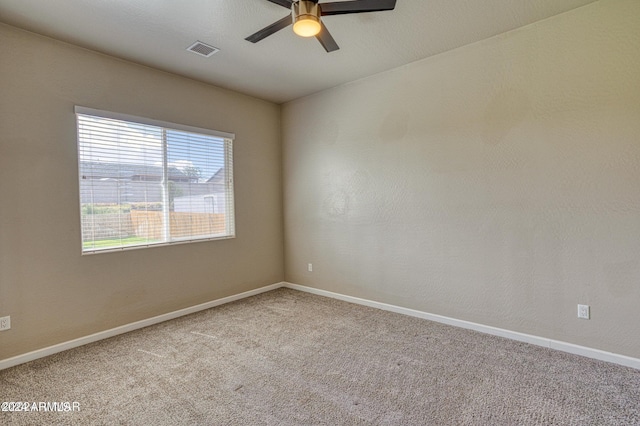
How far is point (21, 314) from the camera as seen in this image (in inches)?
103

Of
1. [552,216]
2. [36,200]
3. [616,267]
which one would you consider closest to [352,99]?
[552,216]

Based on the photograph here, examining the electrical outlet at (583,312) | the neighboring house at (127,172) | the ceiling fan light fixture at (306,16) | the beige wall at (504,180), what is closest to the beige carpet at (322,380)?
the electrical outlet at (583,312)

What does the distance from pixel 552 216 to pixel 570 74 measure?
45.9 inches

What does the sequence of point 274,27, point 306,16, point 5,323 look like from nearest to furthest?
point 306,16 → point 274,27 → point 5,323

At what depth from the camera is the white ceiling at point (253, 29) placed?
2377 mm

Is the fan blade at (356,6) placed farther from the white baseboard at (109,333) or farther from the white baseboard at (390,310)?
the white baseboard at (109,333)

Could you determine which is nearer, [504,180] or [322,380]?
[322,380]

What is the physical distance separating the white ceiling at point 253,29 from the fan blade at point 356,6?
0.51 m

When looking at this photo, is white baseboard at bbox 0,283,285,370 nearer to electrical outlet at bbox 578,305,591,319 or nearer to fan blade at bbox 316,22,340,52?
fan blade at bbox 316,22,340,52

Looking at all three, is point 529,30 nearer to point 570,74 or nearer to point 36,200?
point 570,74

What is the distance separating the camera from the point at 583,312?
2.54 m

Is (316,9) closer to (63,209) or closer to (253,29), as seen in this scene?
(253,29)

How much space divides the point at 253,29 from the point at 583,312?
3.63 m

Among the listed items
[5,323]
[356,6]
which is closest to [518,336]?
[356,6]
